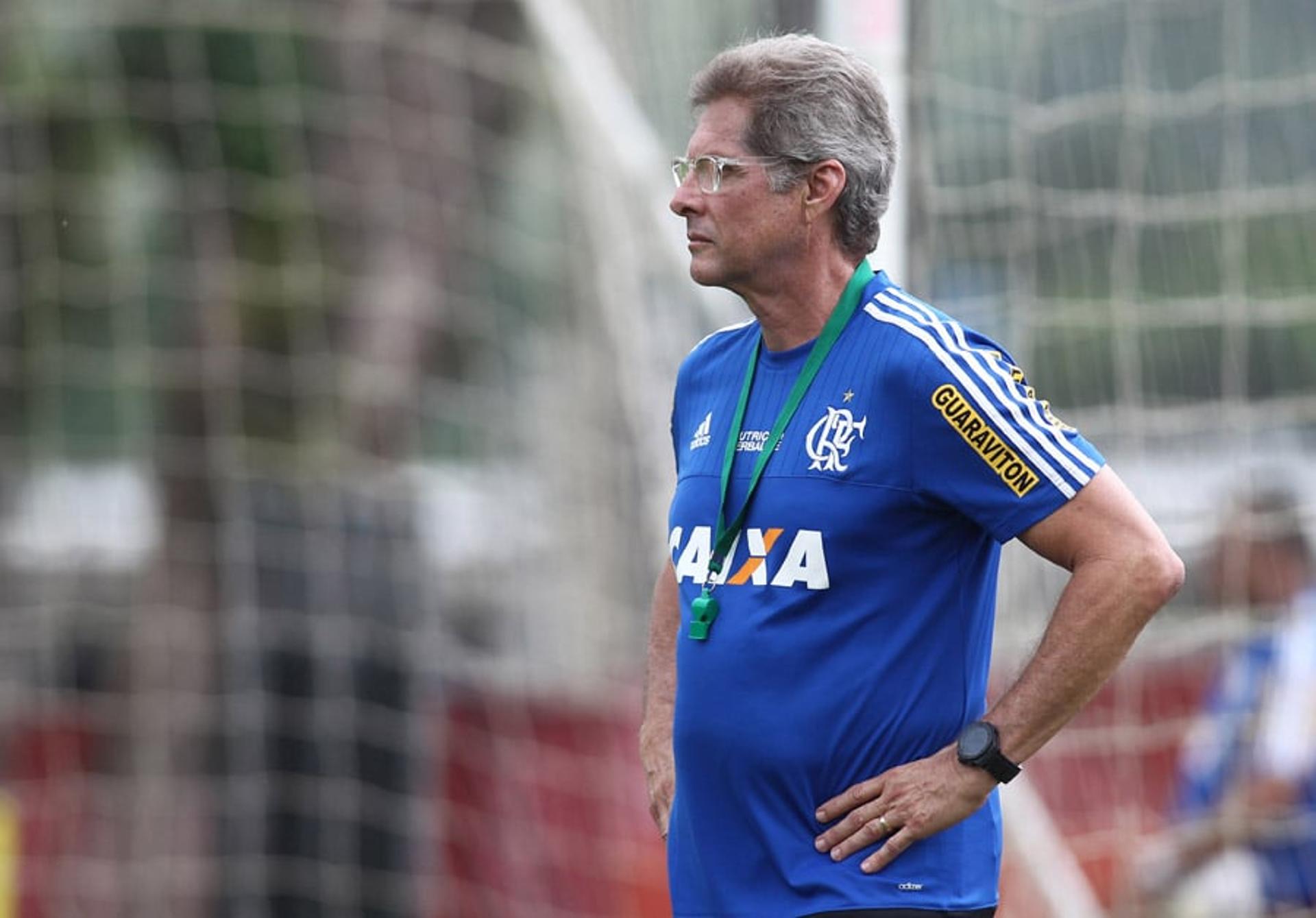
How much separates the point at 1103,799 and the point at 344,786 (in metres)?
2.72

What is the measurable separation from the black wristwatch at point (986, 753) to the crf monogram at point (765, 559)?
26 centimetres

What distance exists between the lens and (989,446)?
8.41 feet

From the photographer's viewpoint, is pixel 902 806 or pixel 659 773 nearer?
pixel 902 806

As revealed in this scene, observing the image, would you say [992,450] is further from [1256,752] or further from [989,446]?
[1256,752]

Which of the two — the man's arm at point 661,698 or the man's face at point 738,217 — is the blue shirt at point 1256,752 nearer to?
the man's arm at point 661,698

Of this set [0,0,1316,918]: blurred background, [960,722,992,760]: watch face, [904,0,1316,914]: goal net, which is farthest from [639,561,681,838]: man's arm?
[904,0,1316,914]: goal net

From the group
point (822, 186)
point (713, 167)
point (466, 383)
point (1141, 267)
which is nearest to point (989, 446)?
point (822, 186)

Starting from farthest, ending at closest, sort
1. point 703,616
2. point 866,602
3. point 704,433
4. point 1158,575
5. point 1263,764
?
point 1263,764, point 704,433, point 703,616, point 866,602, point 1158,575

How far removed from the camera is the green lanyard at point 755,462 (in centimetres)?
273

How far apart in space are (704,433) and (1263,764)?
307 cm

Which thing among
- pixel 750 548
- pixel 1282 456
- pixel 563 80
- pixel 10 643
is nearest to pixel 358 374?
pixel 10 643

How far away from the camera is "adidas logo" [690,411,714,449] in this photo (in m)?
2.88

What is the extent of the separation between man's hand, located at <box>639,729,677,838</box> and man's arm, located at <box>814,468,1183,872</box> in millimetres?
438

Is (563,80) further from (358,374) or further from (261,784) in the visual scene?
(358,374)
